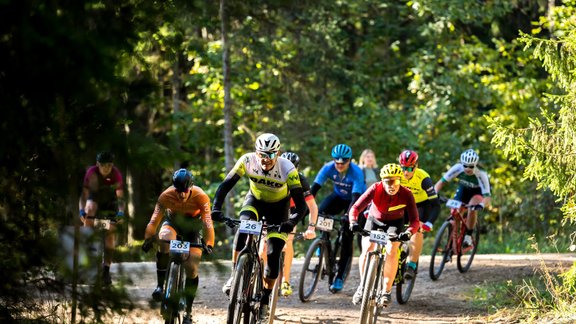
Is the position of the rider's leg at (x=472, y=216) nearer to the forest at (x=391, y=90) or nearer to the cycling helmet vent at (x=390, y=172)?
the forest at (x=391, y=90)

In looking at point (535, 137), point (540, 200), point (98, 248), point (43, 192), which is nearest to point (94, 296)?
point (98, 248)

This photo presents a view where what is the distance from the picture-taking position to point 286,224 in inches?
359

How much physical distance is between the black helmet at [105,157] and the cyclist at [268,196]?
13.9ft

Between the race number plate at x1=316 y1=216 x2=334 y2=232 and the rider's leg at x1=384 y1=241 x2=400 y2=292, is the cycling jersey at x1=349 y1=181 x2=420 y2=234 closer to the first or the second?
the rider's leg at x1=384 y1=241 x2=400 y2=292

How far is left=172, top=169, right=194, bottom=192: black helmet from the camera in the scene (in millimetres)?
9203

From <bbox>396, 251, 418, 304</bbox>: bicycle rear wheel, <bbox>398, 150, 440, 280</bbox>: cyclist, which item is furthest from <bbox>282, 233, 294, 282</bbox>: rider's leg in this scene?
<bbox>398, 150, 440, 280</bbox>: cyclist

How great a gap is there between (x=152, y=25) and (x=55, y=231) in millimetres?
1214

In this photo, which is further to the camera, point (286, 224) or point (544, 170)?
point (544, 170)

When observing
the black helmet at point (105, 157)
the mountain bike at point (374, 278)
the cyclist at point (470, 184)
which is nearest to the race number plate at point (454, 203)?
the cyclist at point (470, 184)

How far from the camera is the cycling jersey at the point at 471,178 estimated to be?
46.8 feet

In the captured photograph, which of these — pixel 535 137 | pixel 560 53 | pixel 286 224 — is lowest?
pixel 286 224

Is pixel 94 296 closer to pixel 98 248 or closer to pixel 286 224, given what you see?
pixel 98 248

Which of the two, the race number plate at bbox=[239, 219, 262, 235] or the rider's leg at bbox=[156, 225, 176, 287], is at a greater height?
the race number plate at bbox=[239, 219, 262, 235]

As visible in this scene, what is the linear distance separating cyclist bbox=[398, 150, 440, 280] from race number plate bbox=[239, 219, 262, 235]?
3491 millimetres
